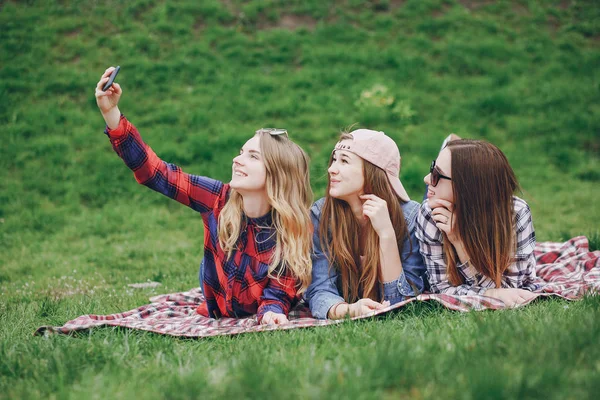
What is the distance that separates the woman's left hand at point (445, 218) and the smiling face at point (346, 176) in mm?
557

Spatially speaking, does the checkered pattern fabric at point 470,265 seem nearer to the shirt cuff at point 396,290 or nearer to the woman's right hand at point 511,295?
the woman's right hand at point 511,295

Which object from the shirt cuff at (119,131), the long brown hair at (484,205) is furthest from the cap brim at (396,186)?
the shirt cuff at (119,131)

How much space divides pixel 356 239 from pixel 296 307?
0.69 metres

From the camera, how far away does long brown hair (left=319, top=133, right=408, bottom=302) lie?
13.7 ft

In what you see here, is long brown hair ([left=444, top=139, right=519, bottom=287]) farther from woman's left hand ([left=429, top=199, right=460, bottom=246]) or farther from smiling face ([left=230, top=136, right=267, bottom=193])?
smiling face ([left=230, top=136, right=267, bottom=193])

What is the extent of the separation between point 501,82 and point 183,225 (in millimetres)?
6525

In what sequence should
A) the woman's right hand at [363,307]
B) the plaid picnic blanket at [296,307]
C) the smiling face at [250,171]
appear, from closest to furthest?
A: 1. the plaid picnic blanket at [296,307]
2. the woman's right hand at [363,307]
3. the smiling face at [250,171]

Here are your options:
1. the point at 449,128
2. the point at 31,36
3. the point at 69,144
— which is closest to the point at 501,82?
the point at 449,128

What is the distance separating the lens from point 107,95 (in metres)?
3.87

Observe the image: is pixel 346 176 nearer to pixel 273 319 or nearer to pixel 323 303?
pixel 323 303

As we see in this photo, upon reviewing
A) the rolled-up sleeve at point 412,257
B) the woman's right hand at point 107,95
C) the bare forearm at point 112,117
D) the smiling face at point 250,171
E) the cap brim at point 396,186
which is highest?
the woman's right hand at point 107,95

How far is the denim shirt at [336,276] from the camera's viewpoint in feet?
13.1

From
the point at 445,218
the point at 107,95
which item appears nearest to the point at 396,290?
the point at 445,218

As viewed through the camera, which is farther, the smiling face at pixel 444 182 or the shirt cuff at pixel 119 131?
the smiling face at pixel 444 182
